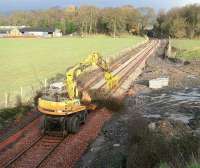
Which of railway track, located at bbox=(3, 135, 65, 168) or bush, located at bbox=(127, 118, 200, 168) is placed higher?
bush, located at bbox=(127, 118, 200, 168)

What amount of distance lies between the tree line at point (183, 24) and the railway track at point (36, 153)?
12746cm

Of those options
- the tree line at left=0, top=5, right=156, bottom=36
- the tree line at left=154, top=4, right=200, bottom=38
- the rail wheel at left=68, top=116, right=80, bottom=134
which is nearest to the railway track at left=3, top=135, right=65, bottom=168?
the rail wheel at left=68, top=116, right=80, bottom=134

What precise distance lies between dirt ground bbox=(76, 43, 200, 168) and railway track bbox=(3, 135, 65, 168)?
4.96ft

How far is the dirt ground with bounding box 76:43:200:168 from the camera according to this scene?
16.3m

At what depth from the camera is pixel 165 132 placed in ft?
57.6

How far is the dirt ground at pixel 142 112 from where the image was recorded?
16.3m

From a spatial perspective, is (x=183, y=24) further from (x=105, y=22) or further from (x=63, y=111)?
(x=63, y=111)

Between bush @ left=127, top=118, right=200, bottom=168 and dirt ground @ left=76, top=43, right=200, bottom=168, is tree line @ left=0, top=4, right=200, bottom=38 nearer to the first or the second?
dirt ground @ left=76, top=43, right=200, bottom=168

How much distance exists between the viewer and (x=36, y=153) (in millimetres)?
17031

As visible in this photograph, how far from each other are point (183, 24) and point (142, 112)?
122 m

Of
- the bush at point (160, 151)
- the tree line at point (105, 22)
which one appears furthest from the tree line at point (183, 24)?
the bush at point (160, 151)

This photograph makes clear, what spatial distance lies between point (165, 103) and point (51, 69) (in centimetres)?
2346

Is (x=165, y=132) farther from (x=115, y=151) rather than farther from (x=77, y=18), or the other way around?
(x=77, y=18)

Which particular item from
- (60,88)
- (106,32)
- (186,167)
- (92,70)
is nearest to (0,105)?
(60,88)
